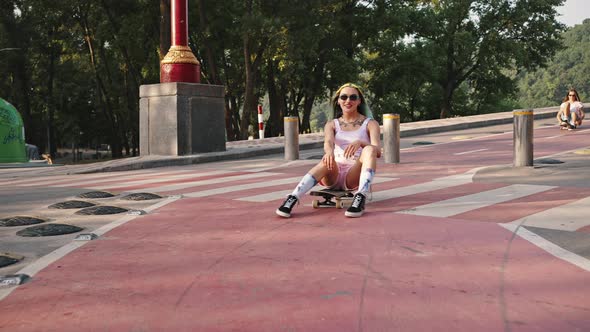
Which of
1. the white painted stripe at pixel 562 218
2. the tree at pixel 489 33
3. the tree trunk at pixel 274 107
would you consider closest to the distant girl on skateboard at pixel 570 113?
the white painted stripe at pixel 562 218

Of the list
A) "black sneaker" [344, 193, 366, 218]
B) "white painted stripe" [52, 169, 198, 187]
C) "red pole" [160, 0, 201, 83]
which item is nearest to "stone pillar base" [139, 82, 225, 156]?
"red pole" [160, 0, 201, 83]

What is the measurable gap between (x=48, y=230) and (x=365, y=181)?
2938 millimetres

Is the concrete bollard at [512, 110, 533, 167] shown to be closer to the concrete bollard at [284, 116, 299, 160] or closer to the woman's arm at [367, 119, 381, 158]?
the woman's arm at [367, 119, 381, 158]

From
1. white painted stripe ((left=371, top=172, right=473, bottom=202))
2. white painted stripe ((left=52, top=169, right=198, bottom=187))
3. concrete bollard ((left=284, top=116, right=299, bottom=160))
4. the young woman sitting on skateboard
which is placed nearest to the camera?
the young woman sitting on skateboard

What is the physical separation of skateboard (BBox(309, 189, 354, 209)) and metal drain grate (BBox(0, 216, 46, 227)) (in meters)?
2.73

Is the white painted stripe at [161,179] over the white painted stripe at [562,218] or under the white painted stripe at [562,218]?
over

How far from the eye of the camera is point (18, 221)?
229 inches

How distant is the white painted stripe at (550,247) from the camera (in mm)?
3969

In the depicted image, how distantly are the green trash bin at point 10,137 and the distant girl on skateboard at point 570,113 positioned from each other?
52.8 ft

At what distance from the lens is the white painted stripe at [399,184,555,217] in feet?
19.4

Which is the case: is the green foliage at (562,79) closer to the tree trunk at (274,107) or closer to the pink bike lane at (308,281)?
the tree trunk at (274,107)

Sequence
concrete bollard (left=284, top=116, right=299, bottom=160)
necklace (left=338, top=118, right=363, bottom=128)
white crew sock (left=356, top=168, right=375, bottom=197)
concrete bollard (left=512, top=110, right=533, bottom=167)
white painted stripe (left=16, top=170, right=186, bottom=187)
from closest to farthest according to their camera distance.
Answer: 1. white crew sock (left=356, top=168, right=375, bottom=197)
2. necklace (left=338, top=118, right=363, bottom=128)
3. concrete bollard (left=512, top=110, right=533, bottom=167)
4. white painted stripe (left=16, top=170, right=186, bottom=187)
5. concrete bollard (left=284, top=116, right=299, bottom=160)

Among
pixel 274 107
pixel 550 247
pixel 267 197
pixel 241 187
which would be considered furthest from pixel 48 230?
pixel 274 107

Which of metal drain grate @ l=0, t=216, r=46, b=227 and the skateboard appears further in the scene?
the skateboard
